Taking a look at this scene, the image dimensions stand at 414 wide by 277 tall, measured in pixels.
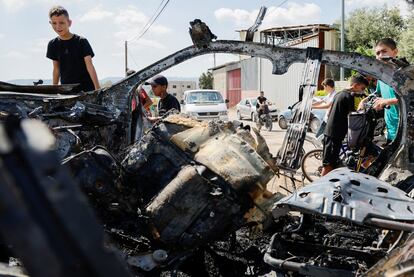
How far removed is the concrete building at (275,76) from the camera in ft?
93.6

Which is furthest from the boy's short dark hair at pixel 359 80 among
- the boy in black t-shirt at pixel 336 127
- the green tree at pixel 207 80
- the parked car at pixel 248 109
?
the green tree at pixel 207 80

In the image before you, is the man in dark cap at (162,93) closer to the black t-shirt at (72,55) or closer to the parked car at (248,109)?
the black t-shirt at (72,55)

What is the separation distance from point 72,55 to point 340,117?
3132 mm

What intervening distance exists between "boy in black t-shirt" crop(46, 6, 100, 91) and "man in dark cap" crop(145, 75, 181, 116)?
1393 millimetres

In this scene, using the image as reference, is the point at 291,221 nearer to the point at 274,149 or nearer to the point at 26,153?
the point at 26,153

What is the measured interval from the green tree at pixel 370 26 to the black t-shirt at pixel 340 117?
30.5 meters

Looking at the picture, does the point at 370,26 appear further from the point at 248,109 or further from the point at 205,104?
the point at 205,104

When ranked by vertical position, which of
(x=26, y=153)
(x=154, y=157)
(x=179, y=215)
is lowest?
(x=179, y=215)

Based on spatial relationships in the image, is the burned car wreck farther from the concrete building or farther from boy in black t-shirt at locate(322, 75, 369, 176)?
the concrete building

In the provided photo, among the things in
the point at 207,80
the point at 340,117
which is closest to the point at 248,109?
the point at 340,117

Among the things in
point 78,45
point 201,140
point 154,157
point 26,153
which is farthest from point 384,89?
point 26,153

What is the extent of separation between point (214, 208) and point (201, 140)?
57 cm

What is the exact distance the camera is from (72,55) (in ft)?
15.9

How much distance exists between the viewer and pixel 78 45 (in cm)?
488
